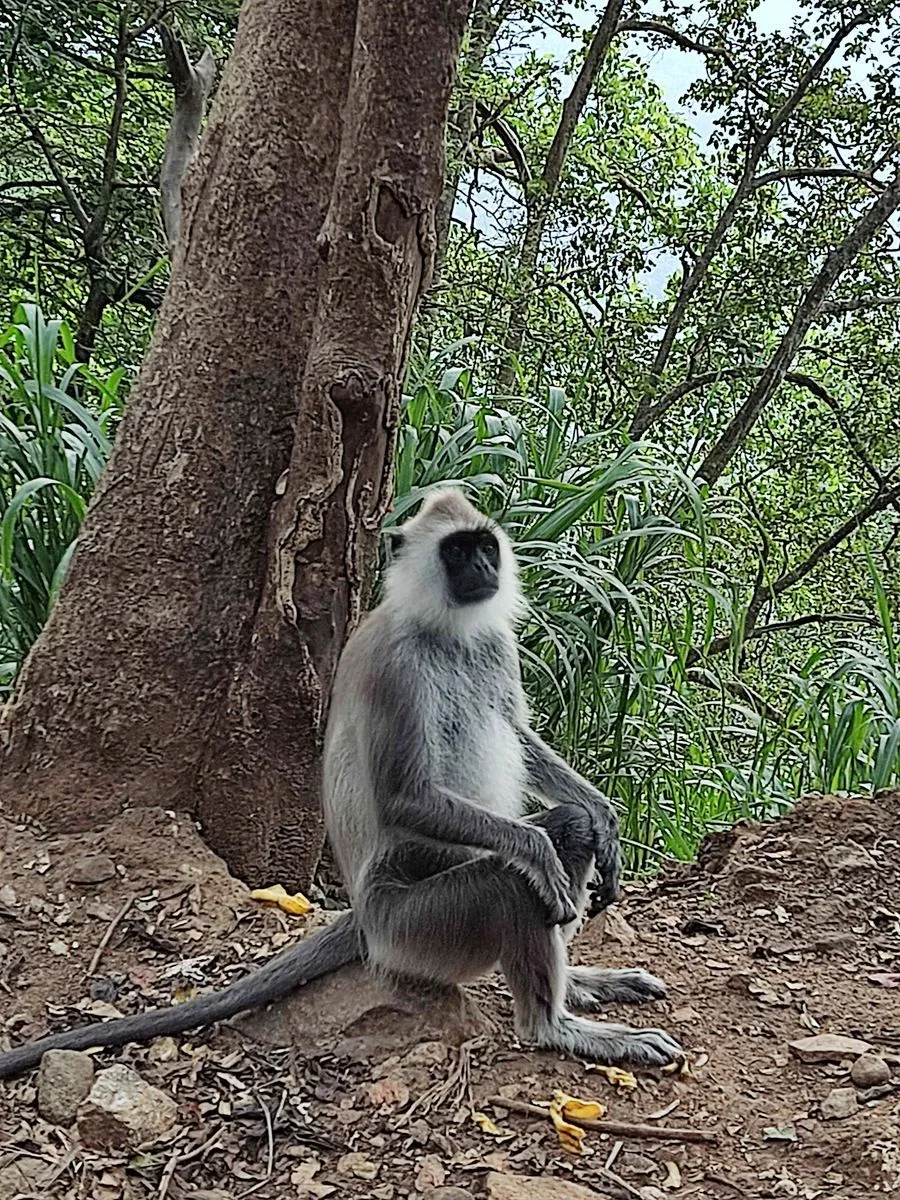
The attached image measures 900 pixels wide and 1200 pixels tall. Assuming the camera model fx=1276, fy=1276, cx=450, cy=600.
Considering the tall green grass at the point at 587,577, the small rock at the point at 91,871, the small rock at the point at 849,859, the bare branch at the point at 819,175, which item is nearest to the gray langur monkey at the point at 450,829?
the small rock at the point at 91,871

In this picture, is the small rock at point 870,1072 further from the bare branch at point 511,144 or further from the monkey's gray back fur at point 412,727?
the bare branch at point 511,144

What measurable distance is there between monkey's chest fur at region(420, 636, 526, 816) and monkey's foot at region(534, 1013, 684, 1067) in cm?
52

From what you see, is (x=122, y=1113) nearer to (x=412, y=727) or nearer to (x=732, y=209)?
(x=412, y=727)

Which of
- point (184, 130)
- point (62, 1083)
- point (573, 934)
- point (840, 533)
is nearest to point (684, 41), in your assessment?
point (840, 533)

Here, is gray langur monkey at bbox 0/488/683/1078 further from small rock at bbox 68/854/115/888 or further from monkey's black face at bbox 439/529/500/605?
small rock at bbox 68/854/115/888

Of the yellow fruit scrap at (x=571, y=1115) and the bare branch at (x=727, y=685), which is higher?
the bare branch at (x=727, y=685)

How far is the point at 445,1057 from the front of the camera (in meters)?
2.51

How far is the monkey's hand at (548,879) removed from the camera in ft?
8.55

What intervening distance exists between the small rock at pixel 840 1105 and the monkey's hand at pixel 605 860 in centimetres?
68

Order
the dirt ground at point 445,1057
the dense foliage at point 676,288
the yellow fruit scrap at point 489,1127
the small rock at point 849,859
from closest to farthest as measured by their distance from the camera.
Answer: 1. the dirt ground at point 445,1057
2. the yellow fruit scrap at point 489,1127
3. the small rock at point 849,859
4. the dense foliage at point 676,288

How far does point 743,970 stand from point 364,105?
7.49 ft

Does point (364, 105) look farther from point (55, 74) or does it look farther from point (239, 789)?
point (55, 74)

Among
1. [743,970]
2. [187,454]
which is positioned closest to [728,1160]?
[743,970]

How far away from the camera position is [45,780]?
3.13m
